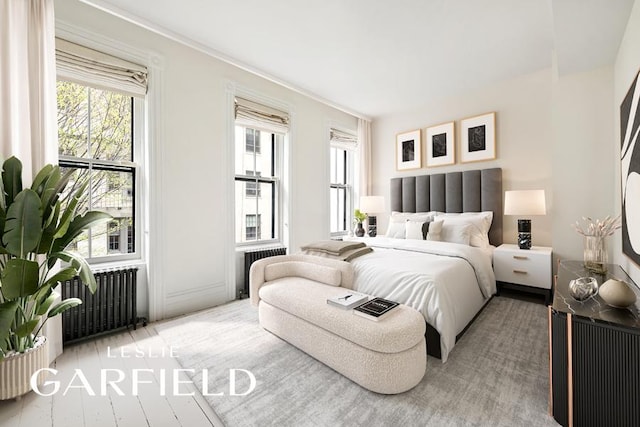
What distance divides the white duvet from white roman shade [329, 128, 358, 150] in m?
2.36

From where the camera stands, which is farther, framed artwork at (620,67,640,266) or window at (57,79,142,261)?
window at (57,79,142,261)

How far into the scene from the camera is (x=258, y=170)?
378cm

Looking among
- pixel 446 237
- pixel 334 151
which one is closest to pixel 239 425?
pixel 446 237

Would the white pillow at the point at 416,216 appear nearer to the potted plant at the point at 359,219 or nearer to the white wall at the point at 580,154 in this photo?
the potted plant at the point at 359,219

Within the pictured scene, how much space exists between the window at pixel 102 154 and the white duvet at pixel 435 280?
90.9 inches

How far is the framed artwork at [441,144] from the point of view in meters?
4.08

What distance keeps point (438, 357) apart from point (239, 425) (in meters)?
1.37

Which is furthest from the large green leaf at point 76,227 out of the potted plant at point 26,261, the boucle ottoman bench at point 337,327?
the boucle ottoman bench at point 337,327

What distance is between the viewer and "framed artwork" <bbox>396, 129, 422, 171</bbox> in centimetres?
445

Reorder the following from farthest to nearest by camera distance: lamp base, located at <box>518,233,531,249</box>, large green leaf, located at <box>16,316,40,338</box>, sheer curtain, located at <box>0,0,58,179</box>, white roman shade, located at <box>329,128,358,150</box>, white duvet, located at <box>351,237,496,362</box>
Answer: white roman shade, located at <box>329,128,358,150</box> → lamp base, located at <box>518,233,531,249</box> → white duvet, located at <box>351,237,496,362</box> → sheer curtain, located at <box>0,0,58,179</box> → large green leaf, located at <box>16,316,40,338</box>

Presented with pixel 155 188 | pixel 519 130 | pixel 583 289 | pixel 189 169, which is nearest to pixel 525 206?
pixel 519 130

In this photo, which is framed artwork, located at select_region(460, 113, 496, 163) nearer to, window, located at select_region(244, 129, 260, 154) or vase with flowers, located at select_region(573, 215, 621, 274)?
vase with flowers, located at select_region(573, 215, 621, 274)

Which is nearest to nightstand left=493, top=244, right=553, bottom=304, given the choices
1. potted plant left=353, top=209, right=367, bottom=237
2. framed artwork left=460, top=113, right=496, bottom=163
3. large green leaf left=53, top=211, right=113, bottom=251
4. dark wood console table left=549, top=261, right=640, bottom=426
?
framed artwork left=460, top=113, right=496, bottom=163

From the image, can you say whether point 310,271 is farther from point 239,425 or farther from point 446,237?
point 446,237
